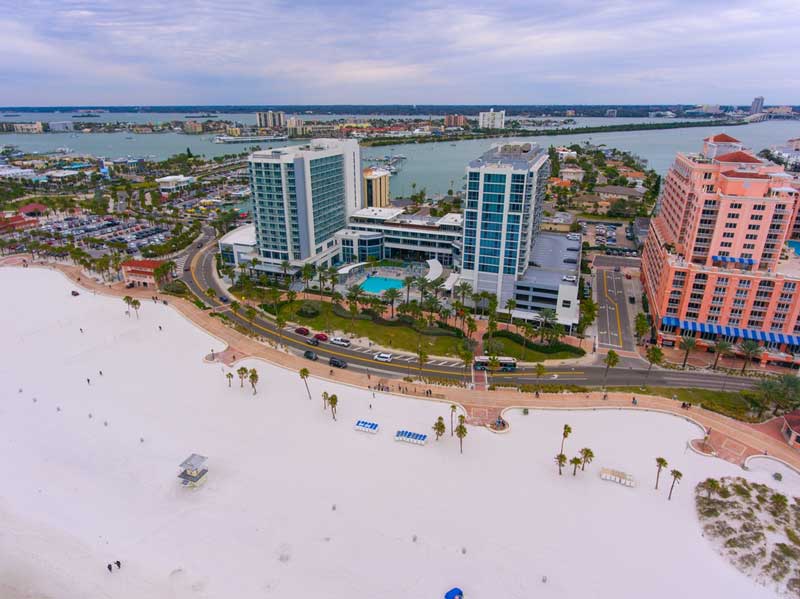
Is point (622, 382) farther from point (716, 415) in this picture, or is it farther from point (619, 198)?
point (619, 198)

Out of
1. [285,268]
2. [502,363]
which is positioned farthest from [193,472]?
[285,268]

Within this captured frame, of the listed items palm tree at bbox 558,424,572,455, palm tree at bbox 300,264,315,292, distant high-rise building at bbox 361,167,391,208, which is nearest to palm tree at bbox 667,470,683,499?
palm tree at bbox 558,424,572,455

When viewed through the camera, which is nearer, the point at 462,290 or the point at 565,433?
the point at 565,433

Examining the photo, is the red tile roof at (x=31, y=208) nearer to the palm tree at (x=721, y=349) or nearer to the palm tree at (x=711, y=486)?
the palm tree at (x=721, y=349)

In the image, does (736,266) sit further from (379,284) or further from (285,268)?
(285,268)

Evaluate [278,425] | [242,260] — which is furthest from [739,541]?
[242,260]
